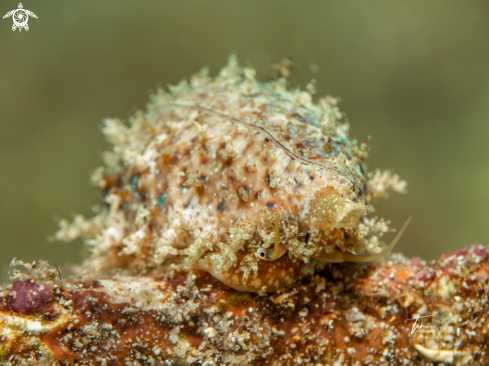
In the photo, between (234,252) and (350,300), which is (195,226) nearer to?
(234,252)

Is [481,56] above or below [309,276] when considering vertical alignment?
above

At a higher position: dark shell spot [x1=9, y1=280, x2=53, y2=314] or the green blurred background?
the green blurred background

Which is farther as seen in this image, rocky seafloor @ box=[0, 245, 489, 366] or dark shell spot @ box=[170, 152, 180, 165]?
dark shell spot @ box=[170, 152, 180, 165]

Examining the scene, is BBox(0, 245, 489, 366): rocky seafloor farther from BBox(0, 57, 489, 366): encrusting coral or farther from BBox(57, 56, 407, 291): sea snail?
BBox(57, 56, 407, 291): sea snail

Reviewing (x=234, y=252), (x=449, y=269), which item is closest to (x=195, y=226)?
(x=234, y=252)

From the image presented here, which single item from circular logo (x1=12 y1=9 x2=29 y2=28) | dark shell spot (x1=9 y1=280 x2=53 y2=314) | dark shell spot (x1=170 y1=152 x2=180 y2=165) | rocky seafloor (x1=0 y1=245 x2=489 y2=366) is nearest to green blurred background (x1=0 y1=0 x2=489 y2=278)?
circular logo (x1=12 y1=9 x2=29 y2=28)

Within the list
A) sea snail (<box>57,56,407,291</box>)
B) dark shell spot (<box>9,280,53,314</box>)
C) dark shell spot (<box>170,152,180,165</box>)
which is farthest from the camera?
dark shell spot (<box>170,152,180,165</box>)

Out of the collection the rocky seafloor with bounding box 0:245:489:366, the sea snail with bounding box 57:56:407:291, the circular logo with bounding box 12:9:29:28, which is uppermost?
the circular logo with bounding box 12:9:29:28

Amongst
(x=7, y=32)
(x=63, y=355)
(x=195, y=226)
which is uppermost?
(x=7, y=32)
